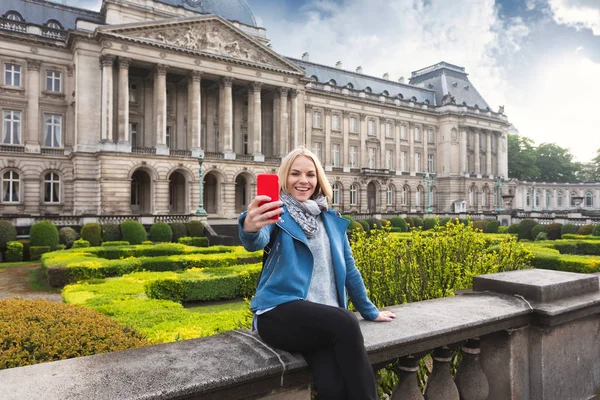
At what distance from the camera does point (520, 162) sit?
3125 inches

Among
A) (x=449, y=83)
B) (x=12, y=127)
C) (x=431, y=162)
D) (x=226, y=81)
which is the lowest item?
(x=431, y=162)

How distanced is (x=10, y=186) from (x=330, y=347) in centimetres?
3792

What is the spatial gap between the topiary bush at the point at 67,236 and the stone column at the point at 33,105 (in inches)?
522

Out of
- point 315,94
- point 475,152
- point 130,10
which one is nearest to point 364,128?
point 315,94

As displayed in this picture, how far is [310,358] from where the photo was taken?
97.0 inches

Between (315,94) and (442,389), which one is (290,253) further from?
(315,94)

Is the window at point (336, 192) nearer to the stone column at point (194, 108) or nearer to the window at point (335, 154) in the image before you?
the window at point (335, 154)

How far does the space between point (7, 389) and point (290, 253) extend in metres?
1.58

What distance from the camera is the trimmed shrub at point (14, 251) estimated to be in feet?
69.2

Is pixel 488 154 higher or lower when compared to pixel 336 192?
higher

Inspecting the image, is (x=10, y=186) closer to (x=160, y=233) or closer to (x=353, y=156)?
(x=160, y=233)

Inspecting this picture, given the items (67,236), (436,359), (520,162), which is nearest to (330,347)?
(436,359)

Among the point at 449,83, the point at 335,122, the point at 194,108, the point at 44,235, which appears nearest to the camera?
Answer: the point at 44,235

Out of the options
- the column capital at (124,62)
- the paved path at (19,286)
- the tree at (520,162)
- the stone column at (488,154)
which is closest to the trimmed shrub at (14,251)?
the paved path at (19,286)
